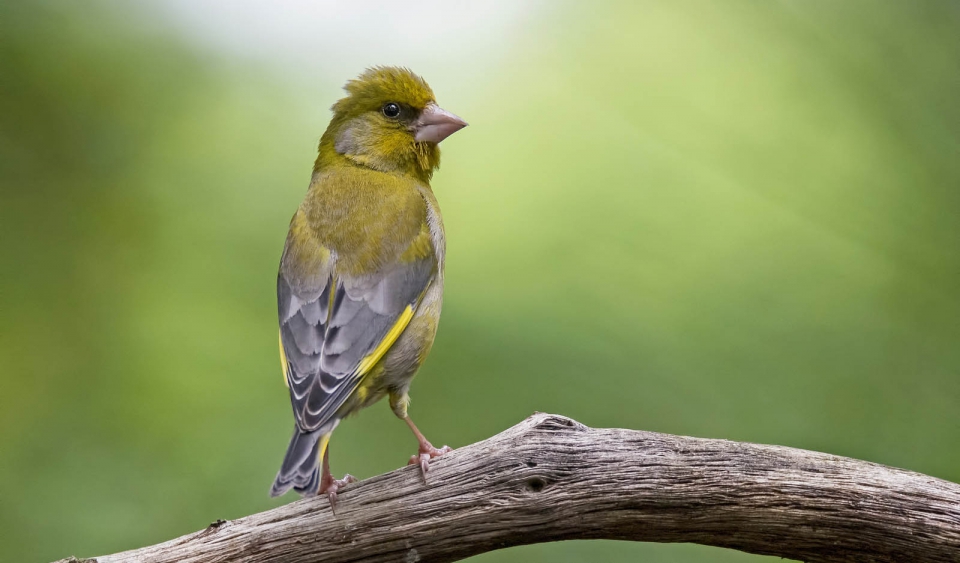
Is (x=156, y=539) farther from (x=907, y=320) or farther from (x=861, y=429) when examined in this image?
(x=907, y=320)

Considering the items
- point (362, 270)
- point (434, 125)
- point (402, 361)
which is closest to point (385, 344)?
point (402, 361)

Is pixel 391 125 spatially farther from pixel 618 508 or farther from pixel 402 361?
pixel 618 508

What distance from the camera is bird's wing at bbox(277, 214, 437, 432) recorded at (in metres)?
2.69

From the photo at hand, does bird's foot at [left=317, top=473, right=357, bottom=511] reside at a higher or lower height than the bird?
lower

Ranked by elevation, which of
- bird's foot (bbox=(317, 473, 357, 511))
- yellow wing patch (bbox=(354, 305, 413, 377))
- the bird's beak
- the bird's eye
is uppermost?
the bird's eye

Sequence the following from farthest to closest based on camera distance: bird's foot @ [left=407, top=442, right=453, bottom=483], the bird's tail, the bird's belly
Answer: the bird's belly, bird's foot @ [left=407, top=442, right=453, bottom=483], the bird's tail

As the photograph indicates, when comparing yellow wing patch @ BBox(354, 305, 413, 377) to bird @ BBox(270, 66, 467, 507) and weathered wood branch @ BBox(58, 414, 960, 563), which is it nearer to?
bird @ BBox(270, 66, 467, 507)

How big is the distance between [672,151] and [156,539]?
117 inches

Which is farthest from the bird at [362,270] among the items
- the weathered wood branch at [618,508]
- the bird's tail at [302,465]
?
the weathered wood branch at [618,508]

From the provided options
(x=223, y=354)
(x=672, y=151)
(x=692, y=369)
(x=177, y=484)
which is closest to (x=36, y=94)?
(x=223, y=354)

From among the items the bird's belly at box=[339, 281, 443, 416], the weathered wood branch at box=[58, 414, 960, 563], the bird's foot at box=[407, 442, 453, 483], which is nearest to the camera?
the weathered wood branch at box=[58, 414, 960, 563]

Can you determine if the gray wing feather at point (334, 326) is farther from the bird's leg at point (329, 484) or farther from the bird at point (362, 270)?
the bird's leg at point (329, 484)

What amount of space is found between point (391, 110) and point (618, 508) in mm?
1796

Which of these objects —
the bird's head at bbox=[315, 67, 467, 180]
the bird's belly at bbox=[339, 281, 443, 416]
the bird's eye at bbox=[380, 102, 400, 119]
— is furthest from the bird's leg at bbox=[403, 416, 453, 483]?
the bird's eye at bbox=[380, 102, 400, 119]
